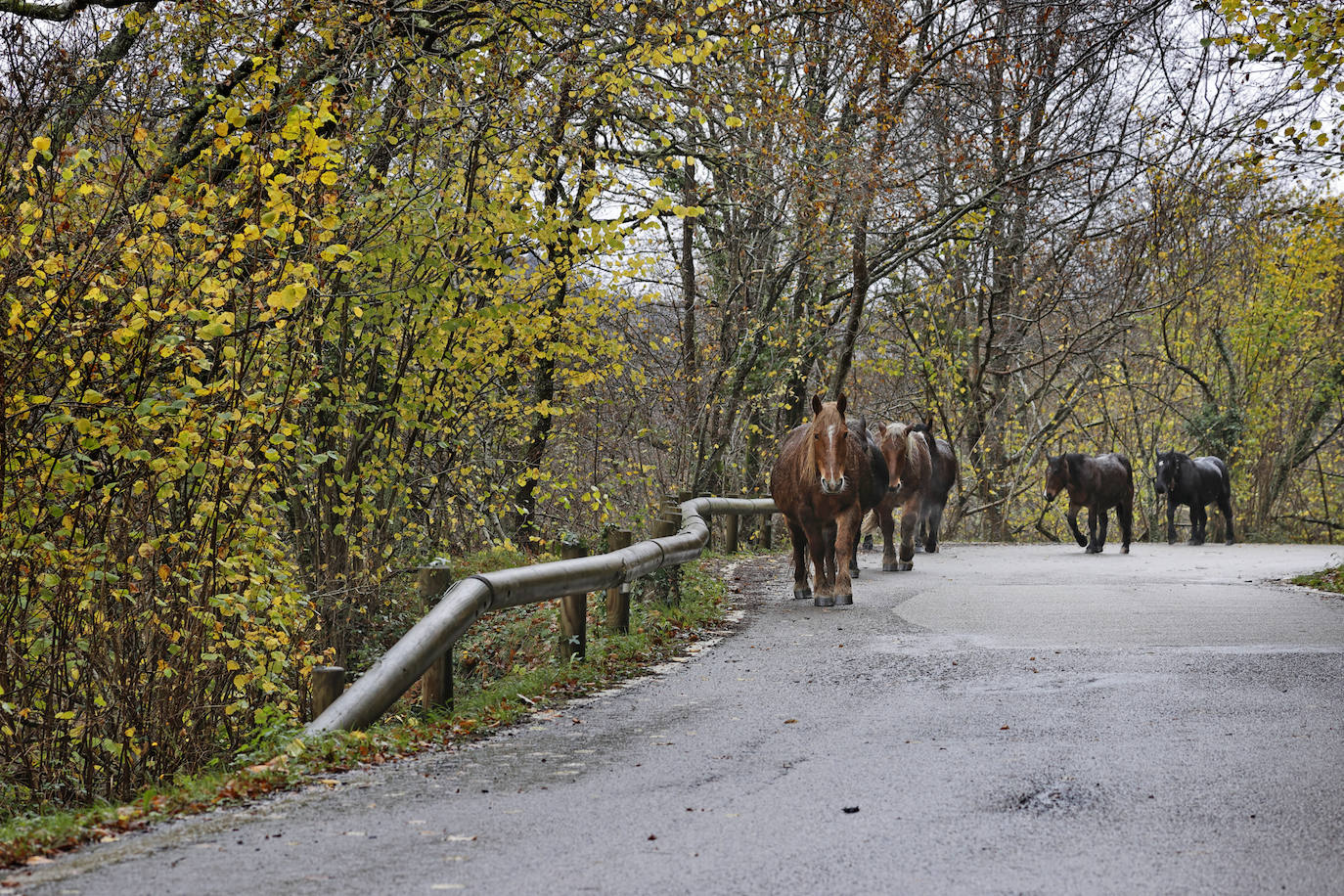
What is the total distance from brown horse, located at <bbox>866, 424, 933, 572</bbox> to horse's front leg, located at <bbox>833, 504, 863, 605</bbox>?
4.76 metres

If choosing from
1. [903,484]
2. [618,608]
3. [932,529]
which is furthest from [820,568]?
[932,529]

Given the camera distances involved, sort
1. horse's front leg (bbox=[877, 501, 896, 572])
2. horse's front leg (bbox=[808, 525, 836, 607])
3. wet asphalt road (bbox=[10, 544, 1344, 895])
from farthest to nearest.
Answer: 1. horse's front leg (bbox=[877, 501, 896, 572])
2. horse's front leg (bbox=[808, 525, 836, 607])
3. wet asphalt road (bbox=[10, 544, 1344, 895])

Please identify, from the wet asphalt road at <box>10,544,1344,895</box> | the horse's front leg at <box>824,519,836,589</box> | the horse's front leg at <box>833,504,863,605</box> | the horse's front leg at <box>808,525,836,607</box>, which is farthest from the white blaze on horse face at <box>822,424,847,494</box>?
the wet asphalt road at <box>10,544,1344,895</box>

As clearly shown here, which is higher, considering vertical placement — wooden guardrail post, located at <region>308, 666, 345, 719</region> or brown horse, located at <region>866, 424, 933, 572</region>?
brown horse, located at <region>866, 424, 933, 572</region>

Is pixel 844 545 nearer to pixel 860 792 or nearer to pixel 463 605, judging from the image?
pixel 463 605

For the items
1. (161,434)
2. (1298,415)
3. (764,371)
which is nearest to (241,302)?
(161,434)

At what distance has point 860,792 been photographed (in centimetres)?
541

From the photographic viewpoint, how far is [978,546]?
79.7 feet

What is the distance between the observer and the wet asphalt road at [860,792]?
4219mm

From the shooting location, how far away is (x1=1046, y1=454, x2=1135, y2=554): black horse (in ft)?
76.2

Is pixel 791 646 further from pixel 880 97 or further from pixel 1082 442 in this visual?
pixel 1082 442

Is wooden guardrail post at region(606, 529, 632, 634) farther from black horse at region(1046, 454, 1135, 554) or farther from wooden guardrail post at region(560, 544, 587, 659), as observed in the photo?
black horse at region(1046, 454, 1135, 554)

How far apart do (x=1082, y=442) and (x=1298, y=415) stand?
990 centimetres

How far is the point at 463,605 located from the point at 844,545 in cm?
651
